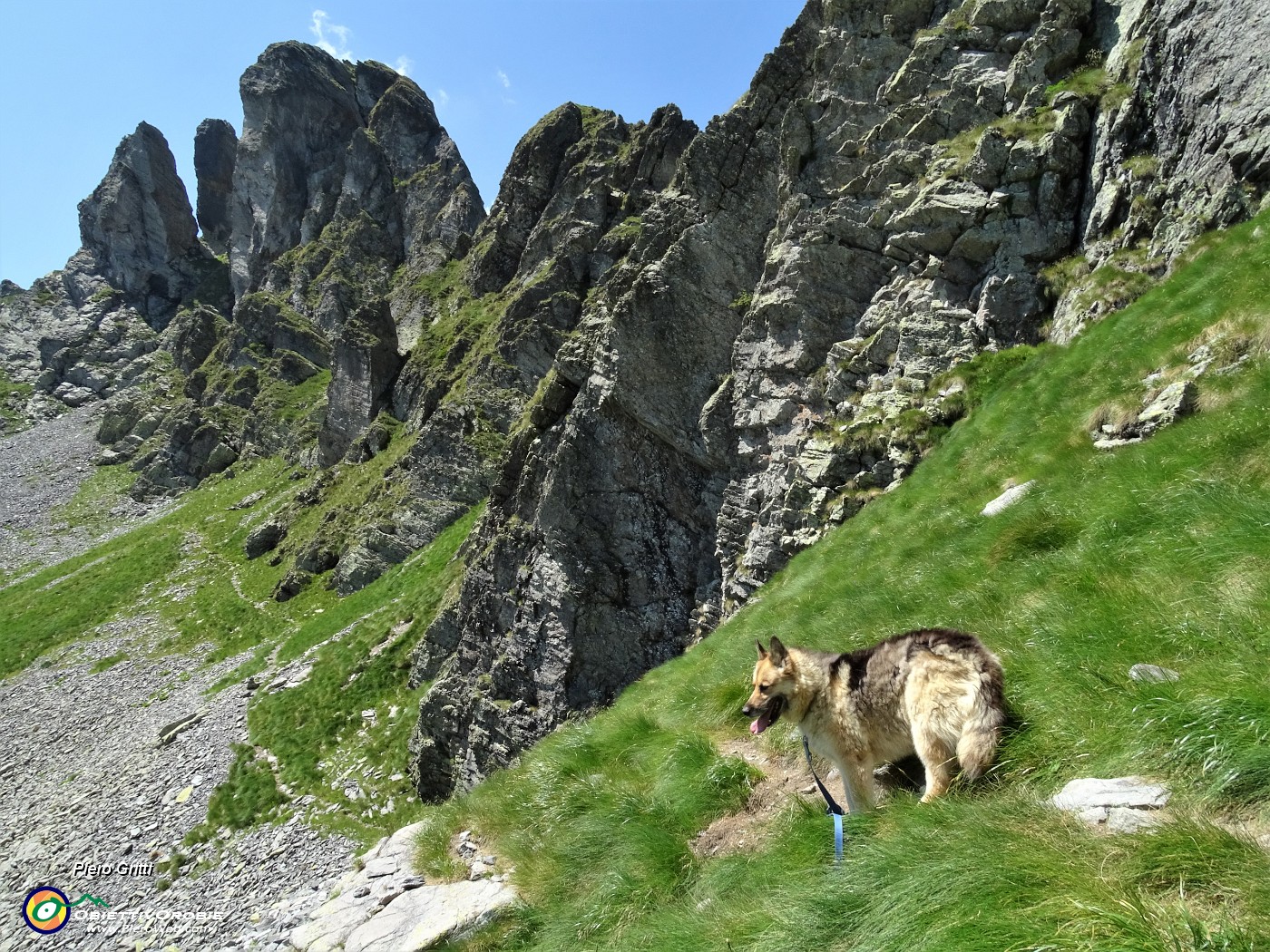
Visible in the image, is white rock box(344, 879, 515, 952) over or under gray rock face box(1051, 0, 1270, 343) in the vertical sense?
under

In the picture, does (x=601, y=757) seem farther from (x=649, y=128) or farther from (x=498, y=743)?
(x=649, y=128)

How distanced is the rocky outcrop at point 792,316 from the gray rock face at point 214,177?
570 ft

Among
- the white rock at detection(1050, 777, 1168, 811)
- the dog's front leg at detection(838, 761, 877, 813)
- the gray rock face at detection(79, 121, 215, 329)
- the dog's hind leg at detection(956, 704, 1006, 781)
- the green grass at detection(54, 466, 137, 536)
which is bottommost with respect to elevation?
the dog's front leg at detection(838, 761, 877, 813)

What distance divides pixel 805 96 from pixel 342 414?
2582 inches

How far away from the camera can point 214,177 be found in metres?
159

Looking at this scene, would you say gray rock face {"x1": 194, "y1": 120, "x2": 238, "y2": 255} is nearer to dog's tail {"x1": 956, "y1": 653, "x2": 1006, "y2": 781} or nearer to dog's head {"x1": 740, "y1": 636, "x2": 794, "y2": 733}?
dog's head {"x1": 740, "y1": 636, "x2": 794, "y2": 733}

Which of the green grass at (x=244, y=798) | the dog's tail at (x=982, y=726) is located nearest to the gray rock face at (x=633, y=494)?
the green grass at (x=244, y=798)

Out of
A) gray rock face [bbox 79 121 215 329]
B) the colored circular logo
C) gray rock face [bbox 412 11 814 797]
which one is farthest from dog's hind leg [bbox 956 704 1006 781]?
gray rock face [bbox 79 121 215 329]

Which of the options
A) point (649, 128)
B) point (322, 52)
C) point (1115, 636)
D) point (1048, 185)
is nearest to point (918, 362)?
point (1048, 185)

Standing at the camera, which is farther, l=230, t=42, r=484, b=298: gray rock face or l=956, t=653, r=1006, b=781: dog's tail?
l=230, t=42, r=484, b=298: gray rock face

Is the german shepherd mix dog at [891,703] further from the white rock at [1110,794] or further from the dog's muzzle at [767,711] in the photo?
the white rock at [1110,794]

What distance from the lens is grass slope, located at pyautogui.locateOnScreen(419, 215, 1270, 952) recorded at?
284cm

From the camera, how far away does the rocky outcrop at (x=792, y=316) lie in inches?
718

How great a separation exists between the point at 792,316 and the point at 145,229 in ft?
617
